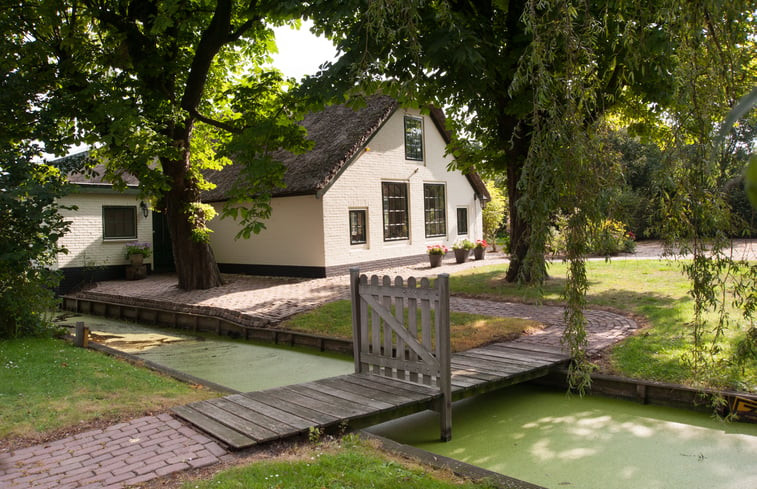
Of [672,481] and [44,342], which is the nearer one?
[672,481]

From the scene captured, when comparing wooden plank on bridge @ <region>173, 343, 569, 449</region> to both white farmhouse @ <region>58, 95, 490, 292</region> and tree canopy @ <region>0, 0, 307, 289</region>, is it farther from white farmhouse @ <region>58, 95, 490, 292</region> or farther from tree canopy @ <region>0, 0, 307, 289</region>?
white farmhouse @ <region>58, 95, 490, 292</region>

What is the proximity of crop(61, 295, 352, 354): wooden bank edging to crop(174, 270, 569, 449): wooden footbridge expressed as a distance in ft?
9.42

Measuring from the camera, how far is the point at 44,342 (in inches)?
364

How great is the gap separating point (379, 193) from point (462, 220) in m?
5.08

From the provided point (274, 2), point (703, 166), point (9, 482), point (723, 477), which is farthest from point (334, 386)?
point (274, 2)

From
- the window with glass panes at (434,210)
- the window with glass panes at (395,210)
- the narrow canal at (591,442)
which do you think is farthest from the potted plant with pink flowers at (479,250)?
the narrow canal at (591,442)

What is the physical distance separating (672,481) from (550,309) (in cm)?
646

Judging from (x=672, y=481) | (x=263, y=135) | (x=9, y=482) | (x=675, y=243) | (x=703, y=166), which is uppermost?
(x=263, y=135)

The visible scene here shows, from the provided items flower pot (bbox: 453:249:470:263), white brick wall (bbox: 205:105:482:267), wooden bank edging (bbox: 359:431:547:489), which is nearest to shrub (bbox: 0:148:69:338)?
wooden bank edging (bbox: 359:431:547:489)

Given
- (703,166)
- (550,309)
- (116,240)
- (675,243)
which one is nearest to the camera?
(703,166)

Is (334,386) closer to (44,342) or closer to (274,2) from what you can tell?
(44,342)

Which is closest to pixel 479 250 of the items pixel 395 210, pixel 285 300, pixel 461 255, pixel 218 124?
pixel 461 255

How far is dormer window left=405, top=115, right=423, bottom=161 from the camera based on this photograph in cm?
2072

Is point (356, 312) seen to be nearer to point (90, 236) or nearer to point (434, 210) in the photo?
point (434, 210)
